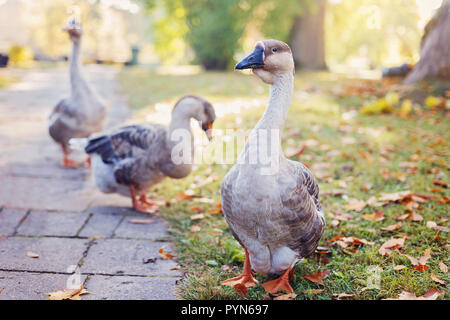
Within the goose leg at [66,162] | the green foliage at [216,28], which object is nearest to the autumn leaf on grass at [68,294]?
the goose leg at [66,162]

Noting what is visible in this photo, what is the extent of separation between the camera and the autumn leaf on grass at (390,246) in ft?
10.6

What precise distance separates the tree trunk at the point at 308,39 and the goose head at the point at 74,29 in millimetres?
13099

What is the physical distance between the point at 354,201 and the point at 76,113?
3.87 metres

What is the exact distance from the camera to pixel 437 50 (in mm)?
9461

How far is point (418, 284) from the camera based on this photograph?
277cm

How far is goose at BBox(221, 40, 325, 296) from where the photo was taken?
2.45m

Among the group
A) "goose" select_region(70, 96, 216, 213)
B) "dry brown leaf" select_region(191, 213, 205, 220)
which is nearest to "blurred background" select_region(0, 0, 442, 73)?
"goose" select_region(70, 96, 216, 213)

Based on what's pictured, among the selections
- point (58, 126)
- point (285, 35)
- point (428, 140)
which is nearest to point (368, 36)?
point (285, 35)

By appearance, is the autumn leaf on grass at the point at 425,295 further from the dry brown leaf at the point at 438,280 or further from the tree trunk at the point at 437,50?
the tree trunk at the point at 437,50

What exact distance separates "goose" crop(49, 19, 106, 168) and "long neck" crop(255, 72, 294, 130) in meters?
3.64

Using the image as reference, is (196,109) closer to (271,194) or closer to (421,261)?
(271,194)

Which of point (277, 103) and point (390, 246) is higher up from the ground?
point (277, 103)

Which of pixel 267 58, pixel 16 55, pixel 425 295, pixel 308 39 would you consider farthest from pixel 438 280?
pixel 16 55

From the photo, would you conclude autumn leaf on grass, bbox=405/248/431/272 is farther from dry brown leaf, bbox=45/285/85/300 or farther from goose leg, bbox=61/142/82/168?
goose leg, bbox=61/142/82/168
